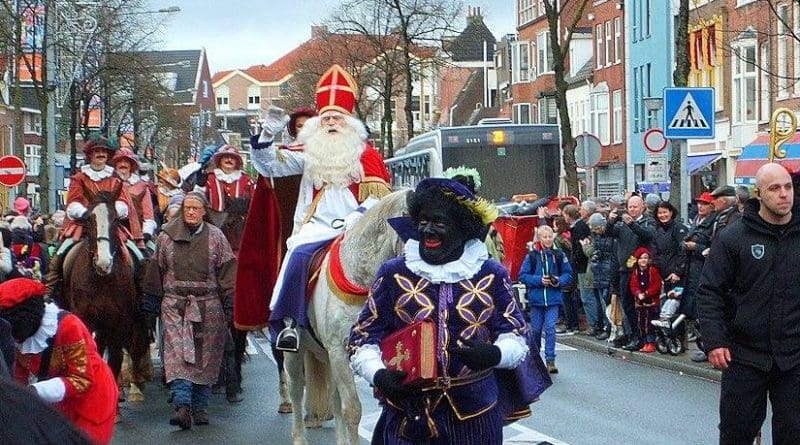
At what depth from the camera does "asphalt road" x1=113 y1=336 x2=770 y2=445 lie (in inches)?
428

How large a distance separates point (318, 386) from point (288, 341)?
1118 millimetres

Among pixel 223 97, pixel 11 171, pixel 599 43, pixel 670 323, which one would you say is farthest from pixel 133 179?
pixel 223 97

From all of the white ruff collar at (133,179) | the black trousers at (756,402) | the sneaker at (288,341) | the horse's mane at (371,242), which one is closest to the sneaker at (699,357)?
the white ruff collar at (133,179)

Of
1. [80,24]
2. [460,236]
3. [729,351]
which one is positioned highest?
[80,24]

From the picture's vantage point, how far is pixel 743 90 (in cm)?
4134

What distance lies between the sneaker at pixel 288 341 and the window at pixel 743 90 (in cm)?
3229

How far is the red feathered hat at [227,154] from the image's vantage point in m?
14.9

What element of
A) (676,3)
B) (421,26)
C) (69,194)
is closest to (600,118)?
(676,3)

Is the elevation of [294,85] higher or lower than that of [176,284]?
higher

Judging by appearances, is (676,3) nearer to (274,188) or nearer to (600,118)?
(600,118)

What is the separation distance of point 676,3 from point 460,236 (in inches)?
1782

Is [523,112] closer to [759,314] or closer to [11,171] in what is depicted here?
[11,171]

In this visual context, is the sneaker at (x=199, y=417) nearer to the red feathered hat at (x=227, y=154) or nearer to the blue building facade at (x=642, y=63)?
A: the red feathered hat at (x=227, y=154)

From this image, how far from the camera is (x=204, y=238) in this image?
468 inches
